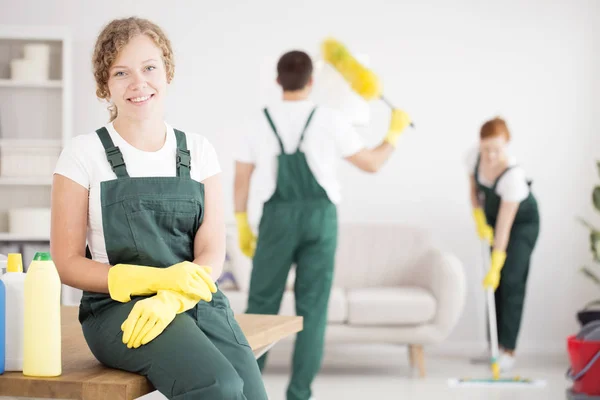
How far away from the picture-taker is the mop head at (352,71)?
3531mm

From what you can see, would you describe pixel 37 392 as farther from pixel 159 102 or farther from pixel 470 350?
pixel 470 350

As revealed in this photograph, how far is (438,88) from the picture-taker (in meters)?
5.32

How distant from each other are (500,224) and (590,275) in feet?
2.73

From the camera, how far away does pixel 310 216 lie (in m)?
3.01

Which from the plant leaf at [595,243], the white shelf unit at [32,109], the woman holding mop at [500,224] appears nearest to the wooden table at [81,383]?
the woman holding mop at [500,224]

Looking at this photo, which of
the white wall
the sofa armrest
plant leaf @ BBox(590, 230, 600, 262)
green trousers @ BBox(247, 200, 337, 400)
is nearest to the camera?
green trousers @ BBox(247, 200, 337, 400)

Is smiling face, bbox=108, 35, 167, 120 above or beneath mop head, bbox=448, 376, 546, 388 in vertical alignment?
above

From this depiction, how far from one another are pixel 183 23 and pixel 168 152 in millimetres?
3823

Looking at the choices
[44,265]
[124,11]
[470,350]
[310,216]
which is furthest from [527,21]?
[44,265]

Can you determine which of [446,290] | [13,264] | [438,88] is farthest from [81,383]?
[438,88]

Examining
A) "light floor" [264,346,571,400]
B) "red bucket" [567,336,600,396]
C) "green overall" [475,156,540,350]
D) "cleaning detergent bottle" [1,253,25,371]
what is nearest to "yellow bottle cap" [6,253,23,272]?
"cleaning detergent bottle" [1,253,25,371]

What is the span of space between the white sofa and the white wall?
0.36 m

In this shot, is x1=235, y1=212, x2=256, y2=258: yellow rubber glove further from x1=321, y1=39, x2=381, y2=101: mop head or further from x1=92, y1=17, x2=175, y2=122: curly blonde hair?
x1=92, y1=17, x2=175, y2=122: curly blonde hair

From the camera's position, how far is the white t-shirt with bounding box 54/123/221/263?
1530mm
